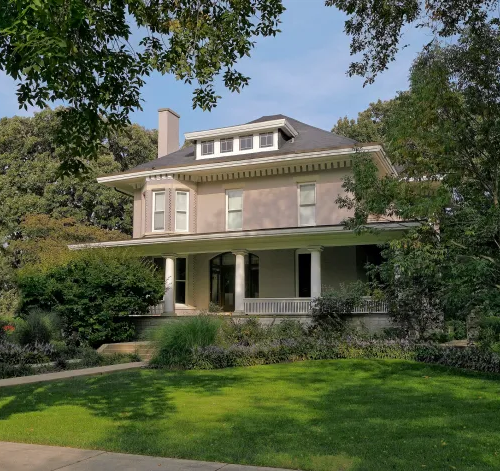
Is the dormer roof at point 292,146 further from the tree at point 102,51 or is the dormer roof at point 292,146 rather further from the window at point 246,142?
the tree at point 102,51

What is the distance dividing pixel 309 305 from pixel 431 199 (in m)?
10.2

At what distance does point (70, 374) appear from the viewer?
13594mm

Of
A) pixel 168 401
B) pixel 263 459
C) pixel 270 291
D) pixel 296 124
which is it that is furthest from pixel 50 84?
pixel 296 124

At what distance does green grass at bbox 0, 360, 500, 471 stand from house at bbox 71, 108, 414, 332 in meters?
9.25

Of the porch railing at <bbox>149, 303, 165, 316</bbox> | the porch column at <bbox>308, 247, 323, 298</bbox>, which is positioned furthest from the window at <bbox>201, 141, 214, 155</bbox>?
the porch column at <bbox>308, 247, 323, 298</bbox>

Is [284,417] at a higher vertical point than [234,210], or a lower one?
lower

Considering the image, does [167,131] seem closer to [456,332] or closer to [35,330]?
[35,330]

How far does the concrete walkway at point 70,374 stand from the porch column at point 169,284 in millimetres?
6605

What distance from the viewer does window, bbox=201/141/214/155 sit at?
24969mm

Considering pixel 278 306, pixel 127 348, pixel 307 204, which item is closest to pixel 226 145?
pixel 307 204

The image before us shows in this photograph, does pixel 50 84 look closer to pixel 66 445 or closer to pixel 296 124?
pixel 66 445

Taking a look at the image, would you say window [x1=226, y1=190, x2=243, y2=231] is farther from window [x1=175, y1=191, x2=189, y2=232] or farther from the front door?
the front door

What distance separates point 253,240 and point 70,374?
958cm

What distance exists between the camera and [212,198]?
Answer: 24594mm
